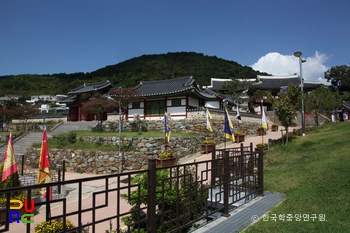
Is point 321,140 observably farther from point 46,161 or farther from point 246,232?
point 46,161

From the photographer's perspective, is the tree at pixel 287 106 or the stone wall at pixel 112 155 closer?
the tree at pixel 287 106

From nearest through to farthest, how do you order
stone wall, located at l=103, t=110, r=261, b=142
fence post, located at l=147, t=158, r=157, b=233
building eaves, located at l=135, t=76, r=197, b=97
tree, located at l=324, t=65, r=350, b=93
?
fence post, located at l=147, t=158, r=157, b=233
stone wall, located at l=103, t=110, r=261, b=142
building eaves, located at l=135, t=76, r=197, b=97
tree, located at l=324, t=65, r=350, b=93

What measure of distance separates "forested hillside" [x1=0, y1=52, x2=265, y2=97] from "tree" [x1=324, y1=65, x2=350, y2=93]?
59.0ft

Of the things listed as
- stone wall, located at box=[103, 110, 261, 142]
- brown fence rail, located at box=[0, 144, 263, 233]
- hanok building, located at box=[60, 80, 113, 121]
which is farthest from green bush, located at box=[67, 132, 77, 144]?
hanok building, located at box=[60, 80, 113, 121]

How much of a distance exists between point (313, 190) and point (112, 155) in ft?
36.2

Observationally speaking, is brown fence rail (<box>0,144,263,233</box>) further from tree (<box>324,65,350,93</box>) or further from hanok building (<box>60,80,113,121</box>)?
tree (<box>324,65,350,93</box>)

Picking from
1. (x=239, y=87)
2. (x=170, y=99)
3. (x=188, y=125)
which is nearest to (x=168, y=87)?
(x=170, y=99)

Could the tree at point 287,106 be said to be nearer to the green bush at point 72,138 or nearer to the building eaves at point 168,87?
the building eaves at point 168,87

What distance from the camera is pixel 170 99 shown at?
23156mm

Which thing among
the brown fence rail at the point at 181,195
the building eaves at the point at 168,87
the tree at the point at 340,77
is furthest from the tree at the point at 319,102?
the tree at the point at 340,77

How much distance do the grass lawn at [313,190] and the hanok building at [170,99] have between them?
1188 centimetres

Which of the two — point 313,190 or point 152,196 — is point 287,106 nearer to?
point 313,190

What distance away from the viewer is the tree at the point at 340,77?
48.2 meters

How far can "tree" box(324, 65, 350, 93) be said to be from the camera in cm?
4825
